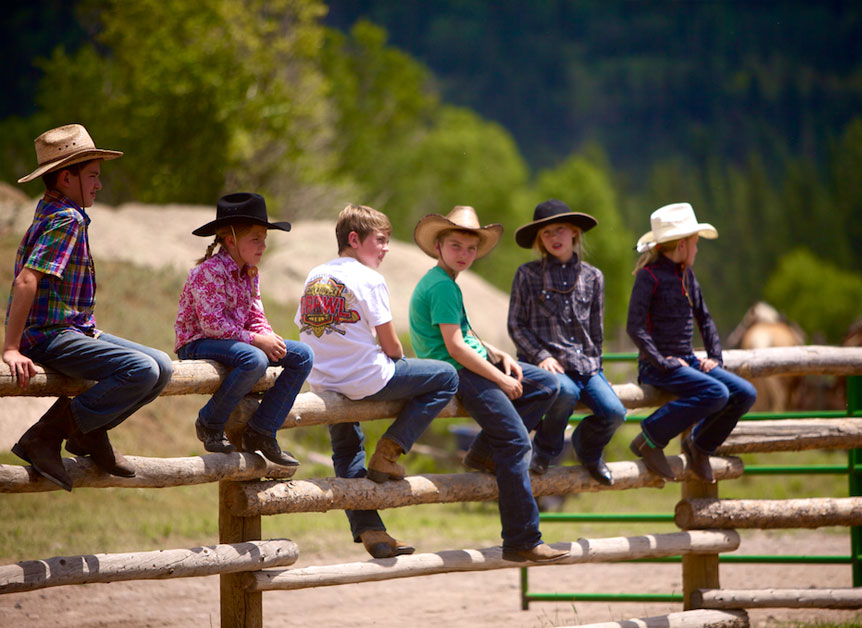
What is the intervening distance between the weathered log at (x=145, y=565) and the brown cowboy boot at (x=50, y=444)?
38cm

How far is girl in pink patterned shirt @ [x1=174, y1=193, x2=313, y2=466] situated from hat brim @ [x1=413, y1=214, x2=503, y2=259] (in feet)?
3.14

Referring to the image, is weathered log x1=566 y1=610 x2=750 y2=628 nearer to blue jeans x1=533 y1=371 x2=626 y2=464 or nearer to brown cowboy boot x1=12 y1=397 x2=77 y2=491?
Result: blue jeans x1=533 y1=371 x2=626 y2=464

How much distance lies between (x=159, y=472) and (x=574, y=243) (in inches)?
110

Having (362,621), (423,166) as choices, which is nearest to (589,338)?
(362,621)

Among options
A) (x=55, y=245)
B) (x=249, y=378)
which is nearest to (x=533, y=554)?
(x=249, y=378)

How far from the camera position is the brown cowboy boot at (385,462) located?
5.02 metres

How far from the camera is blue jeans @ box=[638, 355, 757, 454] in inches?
222

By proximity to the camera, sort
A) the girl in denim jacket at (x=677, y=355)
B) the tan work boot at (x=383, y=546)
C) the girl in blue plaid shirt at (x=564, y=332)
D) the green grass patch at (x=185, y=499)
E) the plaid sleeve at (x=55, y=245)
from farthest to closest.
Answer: the green grass patch at (x=185, y=499), the girl in denim jacket at (x=677, y=355), the girl in blue plaid shirt at (x=564, y=332), the tan work boot at (x=383, y=546), the plaid sleeve at (x=55, y=245)

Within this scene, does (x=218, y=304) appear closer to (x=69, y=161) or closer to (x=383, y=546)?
(x=69, y=161)

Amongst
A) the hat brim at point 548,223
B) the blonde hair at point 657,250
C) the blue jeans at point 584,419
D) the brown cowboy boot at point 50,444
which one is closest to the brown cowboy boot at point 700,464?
the blue jeans at point 584,419

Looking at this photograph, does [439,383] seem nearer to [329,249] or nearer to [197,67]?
[329,249]

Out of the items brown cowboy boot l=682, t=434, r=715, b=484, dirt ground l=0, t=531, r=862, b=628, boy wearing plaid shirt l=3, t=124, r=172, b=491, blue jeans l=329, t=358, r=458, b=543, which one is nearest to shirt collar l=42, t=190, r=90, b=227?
boy wearing plaid shirt l=3, t=124, r=172, b=491

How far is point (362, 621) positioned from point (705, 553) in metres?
2.39

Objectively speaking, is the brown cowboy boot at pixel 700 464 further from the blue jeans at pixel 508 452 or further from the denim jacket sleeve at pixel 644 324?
the blue jeans at pixel 508 452
